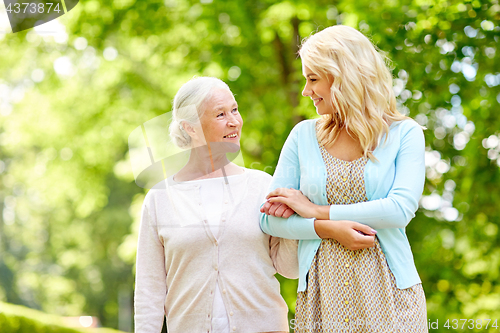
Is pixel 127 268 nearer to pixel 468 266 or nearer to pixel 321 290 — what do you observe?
pixel 468 266

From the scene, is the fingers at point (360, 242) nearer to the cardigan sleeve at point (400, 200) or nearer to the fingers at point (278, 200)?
the cardigan sleeve at point (400, 200)

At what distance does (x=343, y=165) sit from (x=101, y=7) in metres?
5.34

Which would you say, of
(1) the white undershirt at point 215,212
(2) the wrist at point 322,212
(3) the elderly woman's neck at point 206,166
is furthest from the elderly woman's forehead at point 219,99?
(2) the wrist at point 322,212

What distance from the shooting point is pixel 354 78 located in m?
1.92

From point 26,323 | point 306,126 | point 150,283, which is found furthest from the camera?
point 26,323

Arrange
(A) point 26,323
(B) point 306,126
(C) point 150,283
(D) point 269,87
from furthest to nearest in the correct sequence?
(D) point 269,87
(A) point 26,323
(C) point 150,283
(B) point 306,126

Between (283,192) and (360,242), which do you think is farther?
(283,192)

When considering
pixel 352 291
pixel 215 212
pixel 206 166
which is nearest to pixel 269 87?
pixel 206 166

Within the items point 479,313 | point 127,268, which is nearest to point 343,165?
point 479,313

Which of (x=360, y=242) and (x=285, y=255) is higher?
(x=360, y=242)

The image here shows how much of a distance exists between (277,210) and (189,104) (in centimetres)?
71

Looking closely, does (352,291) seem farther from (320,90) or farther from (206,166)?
(206,166)

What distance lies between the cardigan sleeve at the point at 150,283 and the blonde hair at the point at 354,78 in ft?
3.28

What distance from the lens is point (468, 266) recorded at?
20.6 ft
